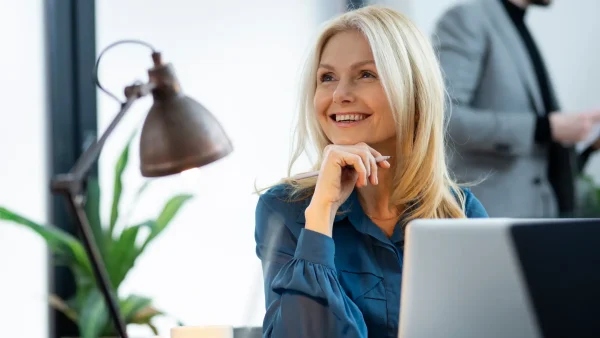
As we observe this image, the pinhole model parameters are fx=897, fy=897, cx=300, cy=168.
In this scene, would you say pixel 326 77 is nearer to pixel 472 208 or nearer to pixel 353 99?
pixel 353 99

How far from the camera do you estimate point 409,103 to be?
1.81 m

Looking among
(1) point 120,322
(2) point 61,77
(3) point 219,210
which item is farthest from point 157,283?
(1) point 120,322

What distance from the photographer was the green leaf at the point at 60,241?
298 cm

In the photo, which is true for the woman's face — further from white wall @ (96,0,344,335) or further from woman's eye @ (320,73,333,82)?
white wall @ (96,0,344,335)

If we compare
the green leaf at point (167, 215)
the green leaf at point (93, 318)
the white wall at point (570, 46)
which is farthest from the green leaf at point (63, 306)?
the white wall at point (570, 46)

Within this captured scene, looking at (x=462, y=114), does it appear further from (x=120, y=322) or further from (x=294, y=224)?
(x=120, y=322)

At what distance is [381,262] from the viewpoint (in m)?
1.70

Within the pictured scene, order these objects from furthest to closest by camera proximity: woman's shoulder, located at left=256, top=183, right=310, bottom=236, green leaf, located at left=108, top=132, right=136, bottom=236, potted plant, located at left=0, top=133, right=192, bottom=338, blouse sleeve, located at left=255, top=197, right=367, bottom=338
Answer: green leaf, located at left=108, top=132, right=136, bottom=236, potted plant, located at left=0, top=133, right=192, bottom=338, woman's shoulder, located at left=256, top=183, right=310, bottom=236, blouse sleeve, located at left=255, top=197, right=367, bottom=338

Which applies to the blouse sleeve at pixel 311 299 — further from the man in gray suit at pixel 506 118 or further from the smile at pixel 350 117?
the man in gray suit at pixel 506 118

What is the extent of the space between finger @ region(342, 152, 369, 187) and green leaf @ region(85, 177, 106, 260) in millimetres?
1738

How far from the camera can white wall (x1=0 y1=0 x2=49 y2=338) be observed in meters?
3.23

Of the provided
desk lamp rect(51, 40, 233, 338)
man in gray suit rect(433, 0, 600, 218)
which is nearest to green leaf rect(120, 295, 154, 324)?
man in gray suit rect(433, 0, 600, 218)

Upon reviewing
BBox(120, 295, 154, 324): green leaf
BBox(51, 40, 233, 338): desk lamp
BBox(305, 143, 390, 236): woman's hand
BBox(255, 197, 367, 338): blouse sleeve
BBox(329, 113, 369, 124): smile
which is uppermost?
BBox(51, 40, 233, 338): desk lamp

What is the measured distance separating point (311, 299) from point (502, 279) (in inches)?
20.8
